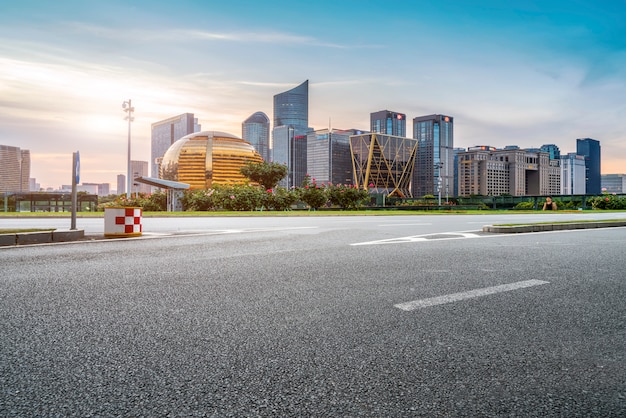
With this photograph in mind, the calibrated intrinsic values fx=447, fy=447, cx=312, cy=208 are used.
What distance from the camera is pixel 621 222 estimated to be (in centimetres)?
1681

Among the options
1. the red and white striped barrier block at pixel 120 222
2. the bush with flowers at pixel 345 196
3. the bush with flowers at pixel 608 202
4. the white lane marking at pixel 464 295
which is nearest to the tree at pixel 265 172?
the bush with flowers at pixel 345 196

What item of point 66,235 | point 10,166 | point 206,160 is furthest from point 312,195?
point 10,166

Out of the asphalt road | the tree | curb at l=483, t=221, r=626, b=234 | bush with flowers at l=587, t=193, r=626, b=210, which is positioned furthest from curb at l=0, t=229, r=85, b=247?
bush with flowers at l=587, t=193, r=626, b=210

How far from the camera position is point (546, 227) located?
13.9 m

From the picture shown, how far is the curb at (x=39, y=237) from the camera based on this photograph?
9438 millimetres

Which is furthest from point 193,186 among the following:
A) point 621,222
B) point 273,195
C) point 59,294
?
point 59,294

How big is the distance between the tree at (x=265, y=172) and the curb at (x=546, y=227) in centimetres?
3738

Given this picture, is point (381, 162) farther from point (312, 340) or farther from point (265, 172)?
point (312, 340)

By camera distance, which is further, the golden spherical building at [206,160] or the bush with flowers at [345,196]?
the golden spherical building at [206,160]

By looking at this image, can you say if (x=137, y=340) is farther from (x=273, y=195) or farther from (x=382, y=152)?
(x=382, y=152)

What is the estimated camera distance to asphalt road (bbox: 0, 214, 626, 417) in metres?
2.27

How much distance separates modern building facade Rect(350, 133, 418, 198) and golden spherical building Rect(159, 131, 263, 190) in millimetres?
72532

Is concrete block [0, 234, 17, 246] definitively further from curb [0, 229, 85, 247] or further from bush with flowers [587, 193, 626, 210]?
bush with flowers [587, 193, 626, 210]

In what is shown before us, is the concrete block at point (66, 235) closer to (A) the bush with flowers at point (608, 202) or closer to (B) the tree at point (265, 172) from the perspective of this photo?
(B) the tree at point (265, 172)
